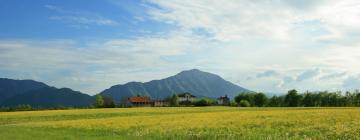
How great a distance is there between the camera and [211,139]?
27328 millimetres

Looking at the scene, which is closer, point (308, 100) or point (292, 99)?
point (308, 100)

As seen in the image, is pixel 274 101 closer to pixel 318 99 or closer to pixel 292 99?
pixel 292 99

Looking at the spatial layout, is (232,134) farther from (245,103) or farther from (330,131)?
(245,103)

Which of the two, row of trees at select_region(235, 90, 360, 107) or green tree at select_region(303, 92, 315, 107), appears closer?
row of trees at select_region(235, 90, 360, 107)

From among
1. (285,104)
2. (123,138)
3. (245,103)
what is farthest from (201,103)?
(123,138)

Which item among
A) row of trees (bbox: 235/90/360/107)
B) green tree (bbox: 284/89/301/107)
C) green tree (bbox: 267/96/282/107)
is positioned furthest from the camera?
green tree (bbox: 267/96/282/107)

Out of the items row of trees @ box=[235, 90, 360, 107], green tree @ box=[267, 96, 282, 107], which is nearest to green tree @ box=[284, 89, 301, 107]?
row of trees @ box=[235, 90, 360, 107]

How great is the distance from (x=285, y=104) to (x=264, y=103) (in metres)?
18.2

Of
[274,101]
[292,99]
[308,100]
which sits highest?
[292,99]

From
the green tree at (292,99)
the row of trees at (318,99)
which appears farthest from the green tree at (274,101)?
the green tree at (292,99)

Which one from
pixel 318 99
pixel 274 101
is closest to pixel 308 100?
pixel 318 99

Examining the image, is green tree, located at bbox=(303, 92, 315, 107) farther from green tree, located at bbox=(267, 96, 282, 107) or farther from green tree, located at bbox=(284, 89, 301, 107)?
green tree, located at bbox=(267, 96, 282, 107)

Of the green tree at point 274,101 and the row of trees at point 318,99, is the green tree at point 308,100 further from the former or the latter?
the green tree at point 274,101

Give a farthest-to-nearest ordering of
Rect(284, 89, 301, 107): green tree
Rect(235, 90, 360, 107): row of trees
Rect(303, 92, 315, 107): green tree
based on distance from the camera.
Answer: Rect(284, 89, 301, 107): green tree
Rect(303, 92, 315, 107): green tree
Rect(235, 90, 360, 107): row of trees
